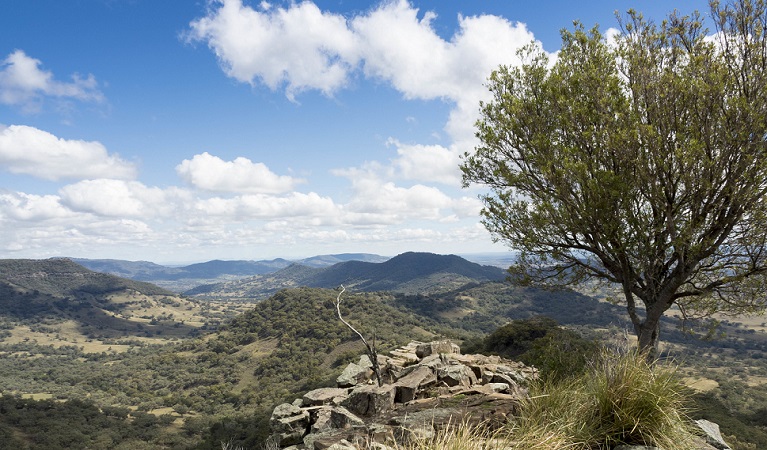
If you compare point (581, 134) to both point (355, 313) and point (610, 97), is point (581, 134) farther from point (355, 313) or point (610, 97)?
point (355, 313)

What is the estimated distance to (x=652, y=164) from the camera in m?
10.4

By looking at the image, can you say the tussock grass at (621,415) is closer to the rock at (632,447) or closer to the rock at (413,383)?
the rock at (632,447)

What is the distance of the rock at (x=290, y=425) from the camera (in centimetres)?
1283

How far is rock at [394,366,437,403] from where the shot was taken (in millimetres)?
11812

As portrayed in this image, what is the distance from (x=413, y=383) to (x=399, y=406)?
1.45m

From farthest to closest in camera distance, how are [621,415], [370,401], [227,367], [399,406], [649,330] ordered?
[227,367], [649,330], [370,401], [399,406], [621,415]

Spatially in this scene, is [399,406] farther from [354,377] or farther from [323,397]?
[354,377]

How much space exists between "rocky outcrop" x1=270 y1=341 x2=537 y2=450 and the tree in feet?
14.0

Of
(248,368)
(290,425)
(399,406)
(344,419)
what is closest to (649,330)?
(399,406)

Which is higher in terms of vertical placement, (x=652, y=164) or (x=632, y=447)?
(x=652, y=164)

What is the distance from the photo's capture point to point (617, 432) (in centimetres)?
665

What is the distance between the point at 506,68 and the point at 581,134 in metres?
4.27

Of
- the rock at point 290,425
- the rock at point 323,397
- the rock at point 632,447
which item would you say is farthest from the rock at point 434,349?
the rock at point 632,447

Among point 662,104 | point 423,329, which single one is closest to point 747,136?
point 662,104
